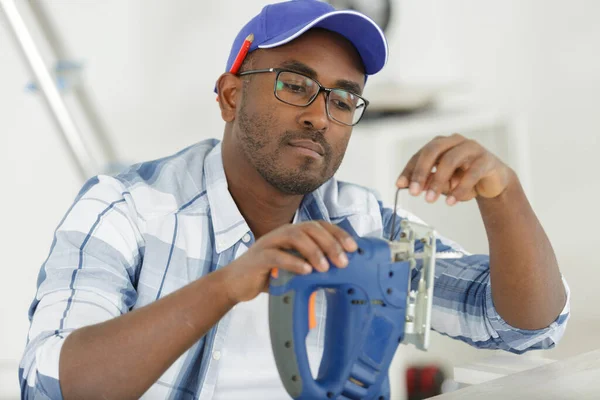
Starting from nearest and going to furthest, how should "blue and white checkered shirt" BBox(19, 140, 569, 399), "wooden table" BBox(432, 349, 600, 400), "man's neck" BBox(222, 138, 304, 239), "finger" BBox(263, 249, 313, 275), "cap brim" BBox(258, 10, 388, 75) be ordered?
"finger" BBox(263, 249, 313, 275) → "wooden table" BBox(432, 349, 600, 400) → "blue and white checkered shirt" BBox(19, 140, 569, 399) → "cap brim" BBox(258, 10, 388, 75) → "man's neck" BBox(222, 138, 304, 239)

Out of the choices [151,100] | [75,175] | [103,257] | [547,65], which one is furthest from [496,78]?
[103,257]

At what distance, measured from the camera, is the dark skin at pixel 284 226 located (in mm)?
1018

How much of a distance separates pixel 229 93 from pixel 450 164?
2.04 feet

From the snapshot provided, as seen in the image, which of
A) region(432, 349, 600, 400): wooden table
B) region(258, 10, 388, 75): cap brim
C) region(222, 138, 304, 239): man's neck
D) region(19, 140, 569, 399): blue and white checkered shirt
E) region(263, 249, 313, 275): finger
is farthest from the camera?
region(222, 138, 304, 239): man's neck

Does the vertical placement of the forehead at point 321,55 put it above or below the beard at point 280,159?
above

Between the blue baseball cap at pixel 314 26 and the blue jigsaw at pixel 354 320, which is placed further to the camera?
the blue baseball cap at pixel 314 26

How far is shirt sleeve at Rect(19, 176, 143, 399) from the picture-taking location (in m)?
1.14

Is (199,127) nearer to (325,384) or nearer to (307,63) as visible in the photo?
(307,63)

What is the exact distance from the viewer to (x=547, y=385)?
3.86 ft

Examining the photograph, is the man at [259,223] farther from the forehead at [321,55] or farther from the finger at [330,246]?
the finger at [330,246]

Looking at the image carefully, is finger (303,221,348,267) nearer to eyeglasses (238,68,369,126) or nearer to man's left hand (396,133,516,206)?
man's left hand (396,133,516,206)

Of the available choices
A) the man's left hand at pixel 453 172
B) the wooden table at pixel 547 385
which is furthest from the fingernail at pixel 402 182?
the wooden table at pixel 547 385

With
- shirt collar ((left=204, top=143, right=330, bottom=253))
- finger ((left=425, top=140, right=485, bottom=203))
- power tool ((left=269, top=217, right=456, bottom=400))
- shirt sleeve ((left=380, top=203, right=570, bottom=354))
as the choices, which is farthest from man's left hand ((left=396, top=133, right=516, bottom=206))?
shirt collar ((left=204, top=143, right=330, bottom=253))

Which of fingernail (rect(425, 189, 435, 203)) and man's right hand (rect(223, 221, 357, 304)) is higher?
man's right hand (rect(223, 221, 357, 304))
